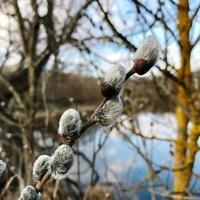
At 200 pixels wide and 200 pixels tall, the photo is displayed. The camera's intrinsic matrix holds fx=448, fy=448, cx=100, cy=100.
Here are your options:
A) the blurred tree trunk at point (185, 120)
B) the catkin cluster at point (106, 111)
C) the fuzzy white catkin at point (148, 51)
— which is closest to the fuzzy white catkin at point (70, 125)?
the catkin cluster at point (106, 111)

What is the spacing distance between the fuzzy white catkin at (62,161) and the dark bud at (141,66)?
12 cm

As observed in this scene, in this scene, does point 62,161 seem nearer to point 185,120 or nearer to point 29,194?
point 29,194

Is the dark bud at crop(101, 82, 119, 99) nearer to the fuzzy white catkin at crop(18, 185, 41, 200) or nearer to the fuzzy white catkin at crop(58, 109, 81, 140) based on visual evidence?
the fuzzy white catkin at crop(58, 109, 81, 140)

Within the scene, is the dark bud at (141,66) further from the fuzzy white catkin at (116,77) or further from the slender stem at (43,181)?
the slender stem at (43,181)

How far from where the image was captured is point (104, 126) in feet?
1.83

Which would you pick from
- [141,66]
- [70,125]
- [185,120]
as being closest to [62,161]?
[70,125]

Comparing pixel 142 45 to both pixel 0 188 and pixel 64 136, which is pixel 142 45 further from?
pixel 0 188

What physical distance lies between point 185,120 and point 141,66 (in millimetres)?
1820

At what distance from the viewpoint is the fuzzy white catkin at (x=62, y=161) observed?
20.9 inches

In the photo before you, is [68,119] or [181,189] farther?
[181,189]

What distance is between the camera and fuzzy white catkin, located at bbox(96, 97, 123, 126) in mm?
537

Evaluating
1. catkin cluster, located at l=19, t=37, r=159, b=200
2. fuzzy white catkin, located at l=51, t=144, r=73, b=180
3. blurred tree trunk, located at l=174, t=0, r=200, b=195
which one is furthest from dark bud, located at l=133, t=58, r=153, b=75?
blurred tree trunk, located at l=174, t=0, r=200, b=195

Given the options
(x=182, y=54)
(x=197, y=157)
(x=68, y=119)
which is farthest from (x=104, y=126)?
(x=197, y=157)

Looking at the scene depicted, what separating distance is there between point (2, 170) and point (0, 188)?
0.04 meters
